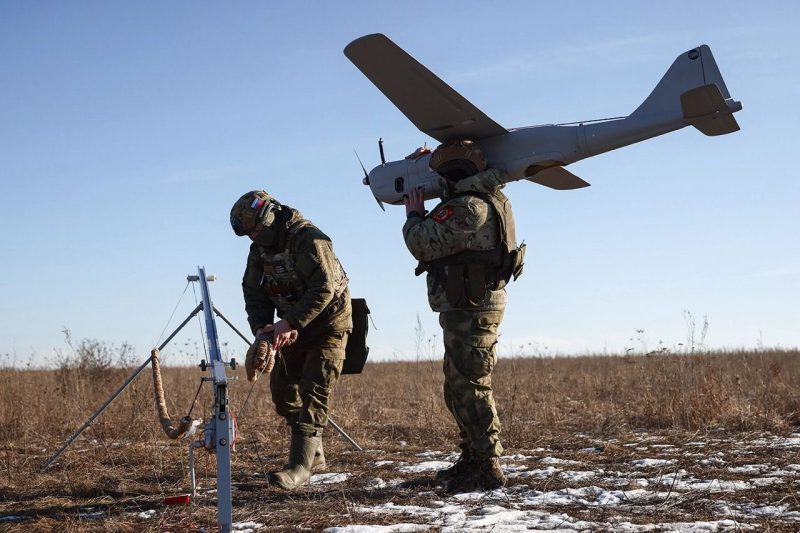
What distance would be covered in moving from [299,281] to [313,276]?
0.23 meters

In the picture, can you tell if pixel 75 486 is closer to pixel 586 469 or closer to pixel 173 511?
pixel 173 511

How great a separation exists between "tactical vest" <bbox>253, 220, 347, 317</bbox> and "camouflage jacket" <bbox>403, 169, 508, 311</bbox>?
810 millimetres

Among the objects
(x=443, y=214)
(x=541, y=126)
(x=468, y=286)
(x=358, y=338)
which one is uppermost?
(x=541, y=126)

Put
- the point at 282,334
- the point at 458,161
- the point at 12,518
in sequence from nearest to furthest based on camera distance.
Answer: the point at 12,518 < the point at 282,334 < the point at 458,161

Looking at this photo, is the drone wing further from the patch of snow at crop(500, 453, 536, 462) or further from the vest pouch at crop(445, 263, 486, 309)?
the patch of snow at crop(500, 453, 536, 462)

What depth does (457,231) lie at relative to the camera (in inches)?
214

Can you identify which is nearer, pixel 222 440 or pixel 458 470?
pixel 222 440

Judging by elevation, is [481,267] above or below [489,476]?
above

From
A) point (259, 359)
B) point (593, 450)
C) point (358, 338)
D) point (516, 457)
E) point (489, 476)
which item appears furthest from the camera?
point (593, 450)

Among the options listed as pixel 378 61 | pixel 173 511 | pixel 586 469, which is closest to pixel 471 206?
pixel 378 61

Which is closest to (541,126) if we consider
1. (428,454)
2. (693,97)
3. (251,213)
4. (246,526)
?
(693,97)

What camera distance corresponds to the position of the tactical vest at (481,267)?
548 cm

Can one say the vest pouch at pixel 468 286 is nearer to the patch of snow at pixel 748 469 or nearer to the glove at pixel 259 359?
the glove at pixel 259 359

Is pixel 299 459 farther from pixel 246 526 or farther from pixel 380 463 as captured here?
pixel 246 526
